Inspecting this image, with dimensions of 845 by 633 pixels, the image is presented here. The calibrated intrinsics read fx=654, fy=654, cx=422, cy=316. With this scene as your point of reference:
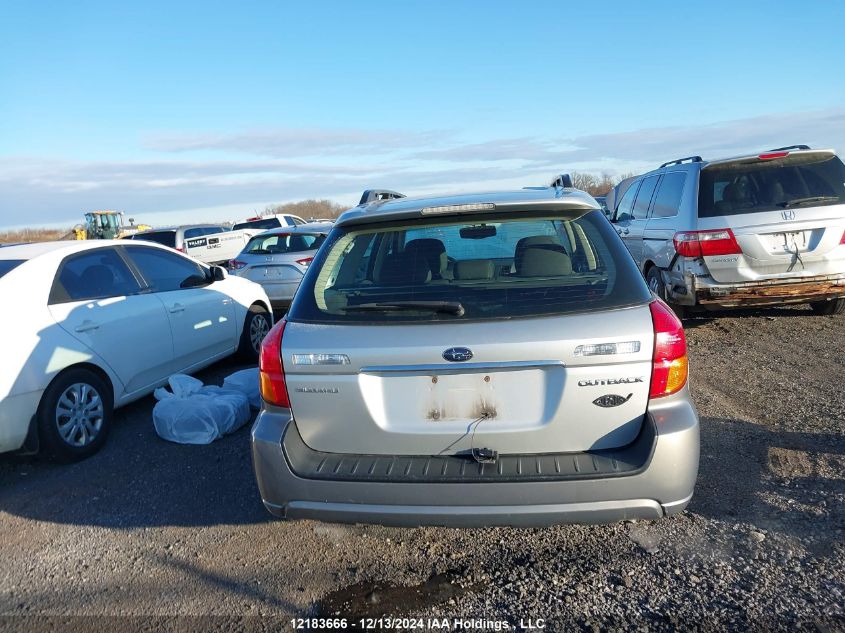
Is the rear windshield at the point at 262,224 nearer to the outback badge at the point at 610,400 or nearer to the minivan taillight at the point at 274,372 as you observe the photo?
the minivan taillight at the point at 274,372

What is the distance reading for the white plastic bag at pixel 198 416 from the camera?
491 centimetres

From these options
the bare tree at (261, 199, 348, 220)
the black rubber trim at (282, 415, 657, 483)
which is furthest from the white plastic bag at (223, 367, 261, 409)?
the bare tree at (261, 199, 348, 220)

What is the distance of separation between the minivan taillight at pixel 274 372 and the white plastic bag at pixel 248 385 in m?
2.67

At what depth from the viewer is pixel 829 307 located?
7727mm

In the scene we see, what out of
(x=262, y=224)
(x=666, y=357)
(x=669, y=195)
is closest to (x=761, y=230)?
(x=669, y=195)

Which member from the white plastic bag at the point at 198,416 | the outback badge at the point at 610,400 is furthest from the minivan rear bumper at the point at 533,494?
the white plastic bag at the point at 198,416

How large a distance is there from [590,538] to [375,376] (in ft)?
4.87

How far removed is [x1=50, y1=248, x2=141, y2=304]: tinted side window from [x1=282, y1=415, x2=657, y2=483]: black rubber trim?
310cm

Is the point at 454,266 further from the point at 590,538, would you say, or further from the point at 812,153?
the point at 812,153

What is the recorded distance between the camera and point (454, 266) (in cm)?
314

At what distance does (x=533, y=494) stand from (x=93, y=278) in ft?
14.1

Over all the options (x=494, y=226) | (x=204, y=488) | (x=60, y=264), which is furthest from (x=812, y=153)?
(x=60, y=264)

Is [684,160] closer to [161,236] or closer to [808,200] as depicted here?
[808,200]

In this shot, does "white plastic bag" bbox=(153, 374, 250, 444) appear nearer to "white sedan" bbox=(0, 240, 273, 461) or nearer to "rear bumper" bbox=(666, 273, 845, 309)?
"white sedan" bbox=(0, 240, 273, 461)
